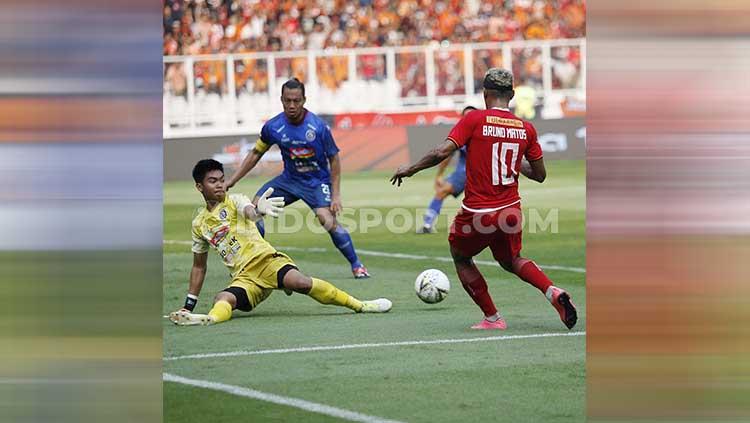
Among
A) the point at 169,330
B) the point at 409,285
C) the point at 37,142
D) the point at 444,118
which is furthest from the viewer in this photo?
the point at 444,118

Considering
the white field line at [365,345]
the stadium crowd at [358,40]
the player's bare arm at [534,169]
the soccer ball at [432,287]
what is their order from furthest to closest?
the stadium crowd at [358,40] → the soccer ball at [432,287] → the player's bare arm at [534,169] → the white field line at [365,345]

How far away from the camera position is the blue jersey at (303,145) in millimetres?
11172

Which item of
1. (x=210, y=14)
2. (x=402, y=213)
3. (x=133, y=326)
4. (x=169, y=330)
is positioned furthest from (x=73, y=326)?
(x=210, y=14)

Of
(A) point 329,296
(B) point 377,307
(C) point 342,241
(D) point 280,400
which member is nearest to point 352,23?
(C) point 342,241

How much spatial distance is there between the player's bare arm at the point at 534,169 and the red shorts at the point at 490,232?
9.8 inches

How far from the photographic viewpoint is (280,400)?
18.2 ft

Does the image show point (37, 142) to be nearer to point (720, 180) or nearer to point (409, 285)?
point (720, 180)

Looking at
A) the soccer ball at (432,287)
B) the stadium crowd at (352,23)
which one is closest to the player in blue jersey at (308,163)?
the soccer ball at (432,287)

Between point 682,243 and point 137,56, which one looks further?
point 137,56

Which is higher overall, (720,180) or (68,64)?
(68,64)

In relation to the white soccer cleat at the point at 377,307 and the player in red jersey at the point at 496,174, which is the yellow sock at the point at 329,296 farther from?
the player in red jersey at the point at 496,174

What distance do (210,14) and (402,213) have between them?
14778mm

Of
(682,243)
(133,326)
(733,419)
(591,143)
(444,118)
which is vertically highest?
(444,118)

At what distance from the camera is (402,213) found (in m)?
18.2
